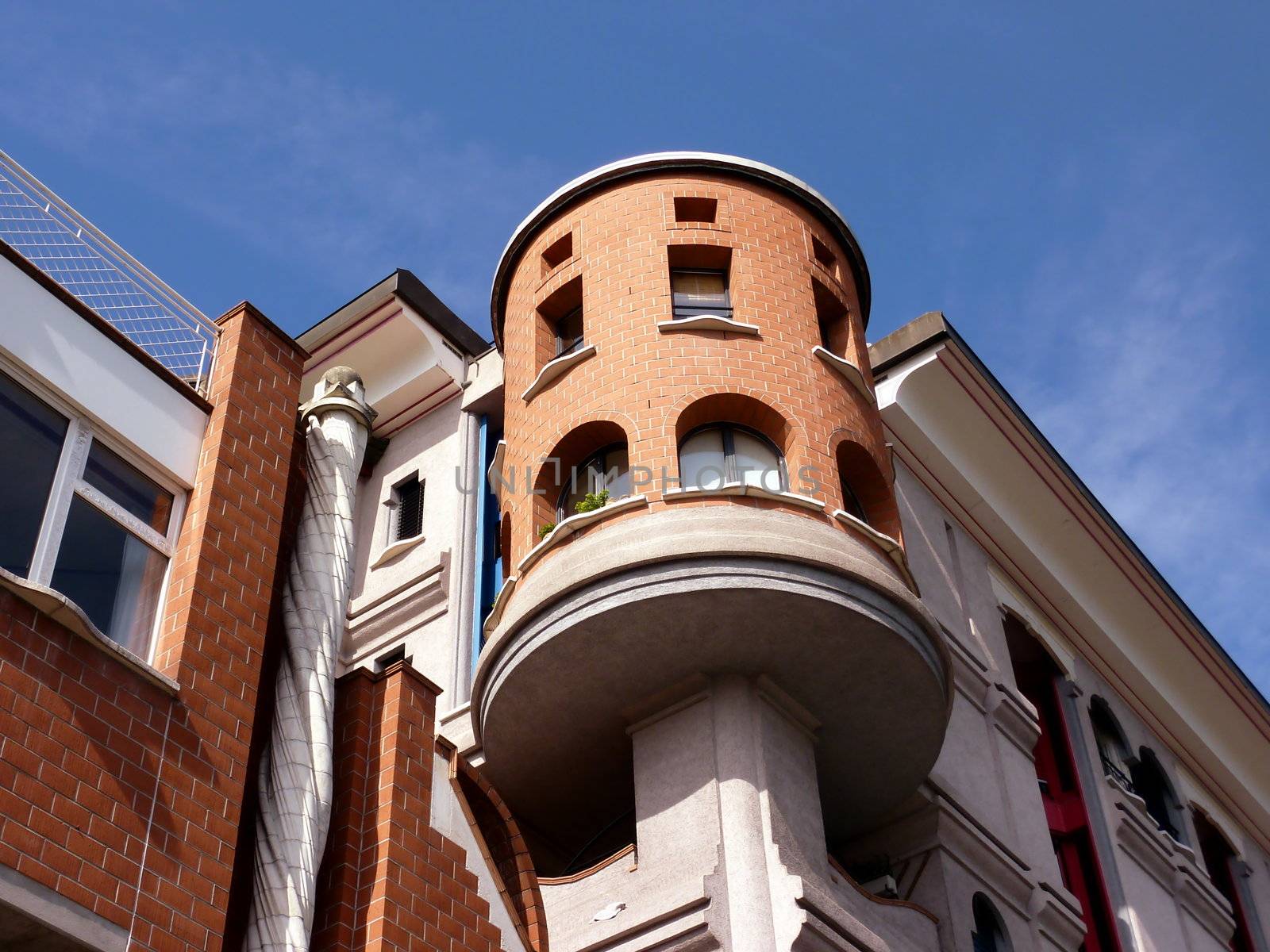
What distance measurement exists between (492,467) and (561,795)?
4985 millimetres

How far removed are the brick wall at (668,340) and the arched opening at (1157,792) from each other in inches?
468

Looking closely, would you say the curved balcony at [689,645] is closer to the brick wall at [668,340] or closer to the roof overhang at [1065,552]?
the brick wall at [668,340]

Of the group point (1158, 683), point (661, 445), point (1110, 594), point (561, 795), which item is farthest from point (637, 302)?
point (1158, 683)

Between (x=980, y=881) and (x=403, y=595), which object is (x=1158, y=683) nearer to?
(x=980, y=881)

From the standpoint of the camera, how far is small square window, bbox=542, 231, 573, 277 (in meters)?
20.5

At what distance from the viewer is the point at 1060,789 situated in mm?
24578

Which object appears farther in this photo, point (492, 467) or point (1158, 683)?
point (1158, 683)

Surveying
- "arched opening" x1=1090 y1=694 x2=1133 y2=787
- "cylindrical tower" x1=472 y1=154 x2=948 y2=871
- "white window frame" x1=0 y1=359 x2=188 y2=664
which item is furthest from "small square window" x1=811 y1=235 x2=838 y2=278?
"white window frame" x1=0 y1=359 x2=188 y2=664

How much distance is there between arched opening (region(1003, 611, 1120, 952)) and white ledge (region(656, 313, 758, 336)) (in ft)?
31.0

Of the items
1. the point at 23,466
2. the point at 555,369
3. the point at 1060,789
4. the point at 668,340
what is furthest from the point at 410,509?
the point at 23,466

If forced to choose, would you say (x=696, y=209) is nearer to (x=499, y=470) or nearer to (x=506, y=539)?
(x=499, y=470)

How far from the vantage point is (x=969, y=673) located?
22.5 meters

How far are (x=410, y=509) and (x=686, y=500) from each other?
8181mm

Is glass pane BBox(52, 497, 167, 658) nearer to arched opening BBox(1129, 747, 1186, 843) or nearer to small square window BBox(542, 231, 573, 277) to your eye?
small square window BBox(542, 231, 573, 277)
